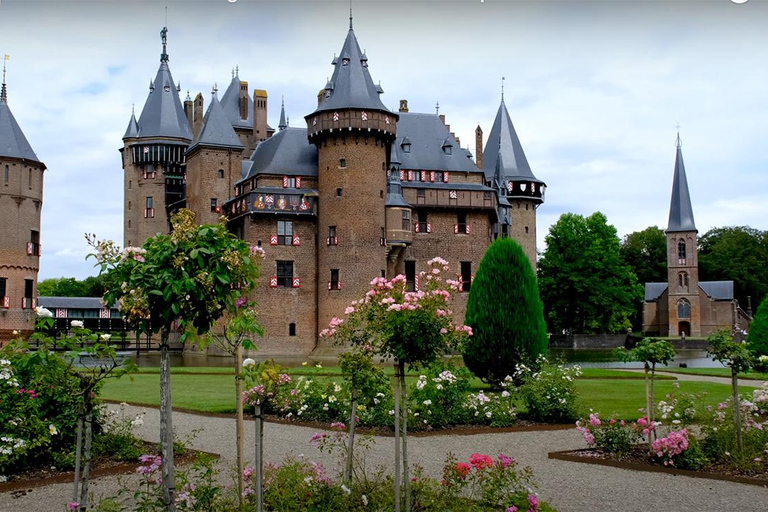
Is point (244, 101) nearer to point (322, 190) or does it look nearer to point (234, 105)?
point (234, 105)

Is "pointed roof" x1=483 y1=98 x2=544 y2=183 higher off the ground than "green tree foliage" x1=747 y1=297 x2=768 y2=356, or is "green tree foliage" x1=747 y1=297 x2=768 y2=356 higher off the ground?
"pointed roof" x1=483 y1=98 x2=544 y2=183

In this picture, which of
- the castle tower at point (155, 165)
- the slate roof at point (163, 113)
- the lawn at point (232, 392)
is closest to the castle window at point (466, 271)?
the castle tower at point (155, 165)

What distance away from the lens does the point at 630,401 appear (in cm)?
1564

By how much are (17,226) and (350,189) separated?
660 inches

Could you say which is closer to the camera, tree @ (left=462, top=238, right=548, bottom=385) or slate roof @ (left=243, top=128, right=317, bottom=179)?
tree @ (left=462, top=238, right=548, bottom=385)

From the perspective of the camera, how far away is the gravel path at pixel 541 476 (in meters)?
7.62

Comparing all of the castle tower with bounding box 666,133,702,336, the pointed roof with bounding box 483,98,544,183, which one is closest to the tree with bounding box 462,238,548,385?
the pointed roof with bounding box 483,98,544,183

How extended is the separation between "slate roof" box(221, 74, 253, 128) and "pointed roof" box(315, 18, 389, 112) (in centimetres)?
943

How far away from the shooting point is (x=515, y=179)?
51656mm

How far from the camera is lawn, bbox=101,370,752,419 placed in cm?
1475

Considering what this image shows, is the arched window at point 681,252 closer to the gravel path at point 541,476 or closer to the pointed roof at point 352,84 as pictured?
the pointed roof at point 352,84

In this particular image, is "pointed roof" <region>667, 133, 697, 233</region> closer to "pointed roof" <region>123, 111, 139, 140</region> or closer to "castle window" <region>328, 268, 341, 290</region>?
"castle window" <region>328, 268, 341, 290</region>

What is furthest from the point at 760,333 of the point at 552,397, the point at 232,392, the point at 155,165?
the point at 155,165

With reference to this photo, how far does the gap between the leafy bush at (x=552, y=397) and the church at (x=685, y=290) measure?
197 ft
